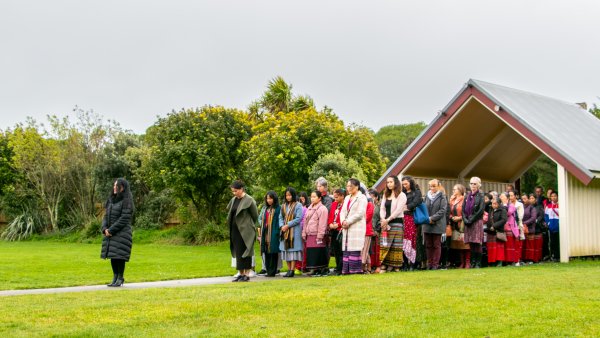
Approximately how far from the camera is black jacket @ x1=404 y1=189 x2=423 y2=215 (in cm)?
1509

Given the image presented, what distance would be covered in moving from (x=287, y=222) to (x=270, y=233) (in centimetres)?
41

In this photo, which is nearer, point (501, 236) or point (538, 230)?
point (501, 236)

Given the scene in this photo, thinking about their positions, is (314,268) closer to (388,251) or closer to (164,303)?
(388,251)

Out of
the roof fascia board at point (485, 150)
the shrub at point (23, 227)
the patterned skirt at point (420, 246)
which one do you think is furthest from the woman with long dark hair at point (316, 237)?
the shrub at point (23, 227)

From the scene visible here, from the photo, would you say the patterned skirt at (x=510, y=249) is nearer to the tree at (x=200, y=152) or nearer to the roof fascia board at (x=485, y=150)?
the roof fascia board at (x=485, y=150)

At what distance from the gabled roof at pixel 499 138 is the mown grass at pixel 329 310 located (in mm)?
5977

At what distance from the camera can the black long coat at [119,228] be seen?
12.9 metres

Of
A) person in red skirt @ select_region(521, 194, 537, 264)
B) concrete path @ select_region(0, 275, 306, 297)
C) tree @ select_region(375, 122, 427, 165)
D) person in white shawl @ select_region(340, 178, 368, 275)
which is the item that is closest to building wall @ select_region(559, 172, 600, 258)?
person in red skirt @ select_region(521, 194, 537, 264)

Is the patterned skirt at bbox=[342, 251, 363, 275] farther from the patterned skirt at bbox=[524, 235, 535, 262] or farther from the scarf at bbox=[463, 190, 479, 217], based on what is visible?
the patterned skirt at bbox=[524, 235, 535, 262]

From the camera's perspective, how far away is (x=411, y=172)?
20.4 metres

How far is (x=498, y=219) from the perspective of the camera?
54.2 ft

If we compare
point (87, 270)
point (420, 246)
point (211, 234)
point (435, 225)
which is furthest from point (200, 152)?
point (435, 225)

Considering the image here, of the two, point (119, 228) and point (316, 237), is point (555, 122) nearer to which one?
point (316, 237)

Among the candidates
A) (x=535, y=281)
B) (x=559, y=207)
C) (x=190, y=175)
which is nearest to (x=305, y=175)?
(x=190, y=175)
